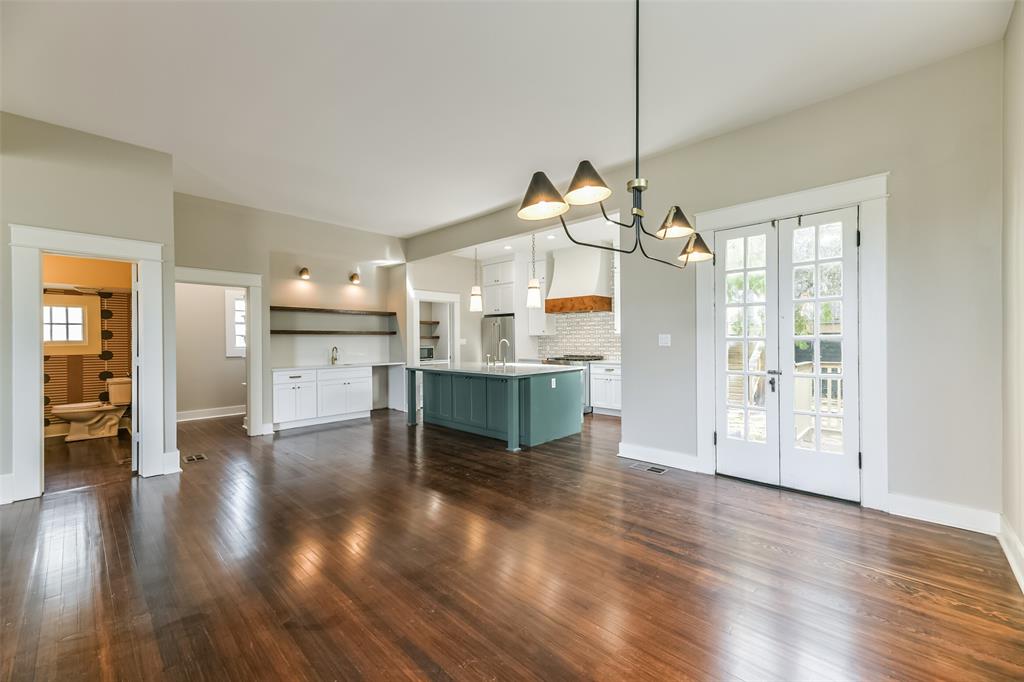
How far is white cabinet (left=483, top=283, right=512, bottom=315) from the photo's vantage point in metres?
8.30

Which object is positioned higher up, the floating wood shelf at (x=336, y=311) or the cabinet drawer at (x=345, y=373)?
the floating wood shelf at (x=336, y=311)

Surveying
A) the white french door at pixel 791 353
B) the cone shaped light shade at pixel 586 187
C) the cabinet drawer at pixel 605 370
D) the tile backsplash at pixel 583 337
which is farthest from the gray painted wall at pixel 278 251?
the white french door at pixel 791 353

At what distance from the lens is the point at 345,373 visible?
685 cm

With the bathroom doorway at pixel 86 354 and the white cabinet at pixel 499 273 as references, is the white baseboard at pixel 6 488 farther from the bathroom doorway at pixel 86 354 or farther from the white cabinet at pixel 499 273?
the white cabinet at pixel 499 273

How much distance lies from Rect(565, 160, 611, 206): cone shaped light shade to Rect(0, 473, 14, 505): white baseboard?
4675 mm

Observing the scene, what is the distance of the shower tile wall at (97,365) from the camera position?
5609 mm

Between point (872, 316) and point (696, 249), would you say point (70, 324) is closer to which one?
point (696, 249)

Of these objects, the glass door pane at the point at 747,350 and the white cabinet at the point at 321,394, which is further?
the white cabinet at the point at 321,394

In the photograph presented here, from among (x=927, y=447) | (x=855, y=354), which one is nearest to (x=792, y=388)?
(x=855, y=354)

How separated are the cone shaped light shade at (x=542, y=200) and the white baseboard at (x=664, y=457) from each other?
2.94 metres

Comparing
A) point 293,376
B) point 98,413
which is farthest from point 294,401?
point 98,413

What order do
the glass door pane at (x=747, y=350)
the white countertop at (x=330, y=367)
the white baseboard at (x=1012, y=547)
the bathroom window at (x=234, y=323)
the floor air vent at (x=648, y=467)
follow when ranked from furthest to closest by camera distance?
the bathroom window at (x=234, y=323), the white countertop at (x=330, y=367), the floor air vent at (x=648, y=467), the glass door pane at (x=747, y=350), the white baseboard at (x=1012, y=547)

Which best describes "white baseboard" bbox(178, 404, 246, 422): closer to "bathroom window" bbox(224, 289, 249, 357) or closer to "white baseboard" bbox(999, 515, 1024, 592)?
"bathroom window" bbox(224, 289, 249, 357)

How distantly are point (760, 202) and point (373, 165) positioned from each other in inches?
141
